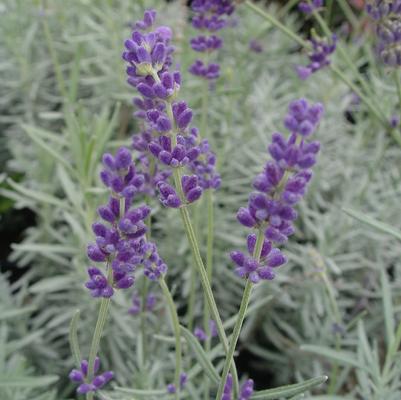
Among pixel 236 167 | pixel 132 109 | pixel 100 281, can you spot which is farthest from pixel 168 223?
pixel 100 281

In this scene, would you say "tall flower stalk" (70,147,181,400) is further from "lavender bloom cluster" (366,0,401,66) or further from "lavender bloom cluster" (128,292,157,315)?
"lavender bloom cluster" (366,0,401,66)

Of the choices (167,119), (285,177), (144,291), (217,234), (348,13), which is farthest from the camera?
(348,13)

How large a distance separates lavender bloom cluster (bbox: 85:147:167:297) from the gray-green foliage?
69 cm

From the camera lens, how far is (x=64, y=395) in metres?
2.36

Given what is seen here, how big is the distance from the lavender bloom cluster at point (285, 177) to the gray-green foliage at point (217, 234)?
851mm

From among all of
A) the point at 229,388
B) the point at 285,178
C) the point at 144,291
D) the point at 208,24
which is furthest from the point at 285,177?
the point at 208,24

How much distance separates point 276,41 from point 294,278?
191 centimetres

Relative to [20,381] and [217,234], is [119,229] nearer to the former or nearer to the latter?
[20,381]

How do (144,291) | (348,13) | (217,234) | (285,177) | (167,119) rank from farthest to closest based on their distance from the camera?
(348,13) → (217,234) → (144,291) → (167,119) → (285,177)

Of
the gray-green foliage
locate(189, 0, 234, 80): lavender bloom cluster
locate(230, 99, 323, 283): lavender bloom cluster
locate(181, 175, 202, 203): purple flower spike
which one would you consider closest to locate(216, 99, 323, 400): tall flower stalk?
locate(230, 99, 323, 283): lavender bloom cluster

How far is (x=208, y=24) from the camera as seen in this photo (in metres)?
1.86

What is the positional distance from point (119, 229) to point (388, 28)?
118cm

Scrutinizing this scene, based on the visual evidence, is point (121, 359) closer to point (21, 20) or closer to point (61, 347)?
point (61, 347)

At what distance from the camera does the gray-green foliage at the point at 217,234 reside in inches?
87.0
